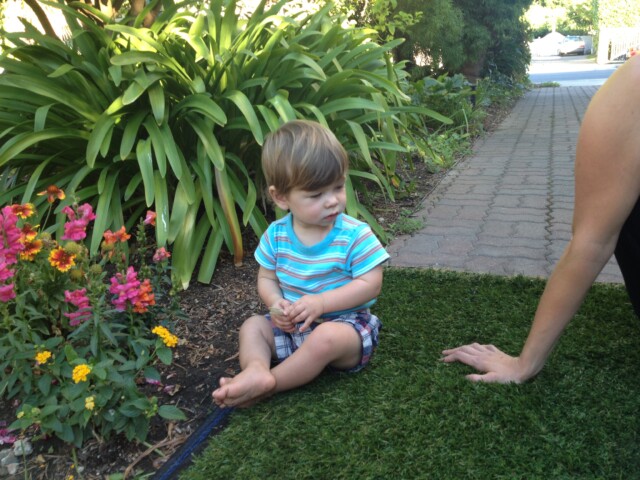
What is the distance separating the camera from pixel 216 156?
2.75m

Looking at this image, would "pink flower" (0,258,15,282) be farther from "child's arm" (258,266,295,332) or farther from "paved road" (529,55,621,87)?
"paved road" (529,55,621,87)

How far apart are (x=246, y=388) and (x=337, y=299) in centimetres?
40

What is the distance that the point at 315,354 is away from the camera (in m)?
1.83

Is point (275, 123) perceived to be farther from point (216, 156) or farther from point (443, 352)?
point (443, 352)

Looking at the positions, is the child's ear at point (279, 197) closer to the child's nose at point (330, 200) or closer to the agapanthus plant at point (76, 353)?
the child's nose at point (330, 200)

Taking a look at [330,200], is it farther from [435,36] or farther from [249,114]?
[435,36]

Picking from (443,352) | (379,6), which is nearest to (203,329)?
(443,352)

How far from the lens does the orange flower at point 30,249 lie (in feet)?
5.76

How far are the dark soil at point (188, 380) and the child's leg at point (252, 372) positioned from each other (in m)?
0.19

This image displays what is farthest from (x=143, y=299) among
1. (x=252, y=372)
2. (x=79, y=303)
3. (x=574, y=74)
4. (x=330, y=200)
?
(x=574, y=74)

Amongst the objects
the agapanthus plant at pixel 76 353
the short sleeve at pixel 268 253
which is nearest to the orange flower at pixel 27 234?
the agapanthus plant at pixel 76 353

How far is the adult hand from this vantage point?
1.80 m

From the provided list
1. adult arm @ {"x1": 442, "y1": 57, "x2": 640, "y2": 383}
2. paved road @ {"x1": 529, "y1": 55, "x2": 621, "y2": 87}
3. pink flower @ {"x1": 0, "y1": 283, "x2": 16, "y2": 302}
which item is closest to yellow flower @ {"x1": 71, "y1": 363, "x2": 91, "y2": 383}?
pink flower @ {"x1": 0, "y1": 283, "x2": 16, "y2": 302}

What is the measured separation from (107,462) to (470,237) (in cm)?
238
